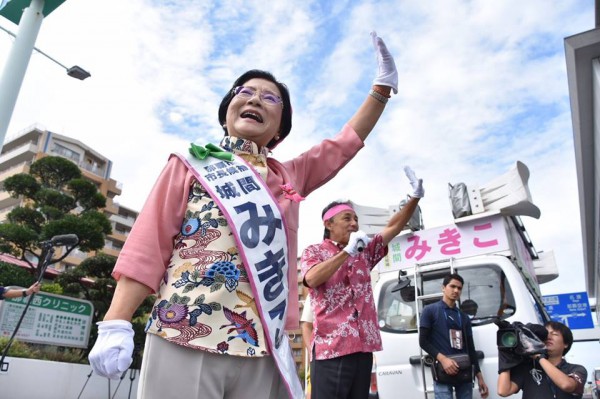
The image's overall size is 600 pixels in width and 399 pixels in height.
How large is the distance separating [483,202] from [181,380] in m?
3.98

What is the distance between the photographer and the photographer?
2.99m

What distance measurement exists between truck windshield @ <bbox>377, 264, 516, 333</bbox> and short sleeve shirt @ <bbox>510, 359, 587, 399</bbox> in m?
0.55

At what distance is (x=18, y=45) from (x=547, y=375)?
22.5 ft

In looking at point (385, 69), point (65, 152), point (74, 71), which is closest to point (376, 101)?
point (385, 69)

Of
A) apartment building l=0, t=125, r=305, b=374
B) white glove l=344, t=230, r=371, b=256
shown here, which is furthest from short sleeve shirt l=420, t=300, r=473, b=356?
apartment building l=0, t=125, r=305, b=374

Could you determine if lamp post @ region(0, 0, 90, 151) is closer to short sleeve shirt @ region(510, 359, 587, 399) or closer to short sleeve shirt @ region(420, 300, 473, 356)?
short sleeve shirt @ region(420, 300, 473, 356)

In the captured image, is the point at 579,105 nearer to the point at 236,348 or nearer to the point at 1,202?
the point at 236,348

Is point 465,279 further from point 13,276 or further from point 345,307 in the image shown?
point 13,276

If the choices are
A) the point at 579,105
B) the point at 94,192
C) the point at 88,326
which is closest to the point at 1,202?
the point at 94,192

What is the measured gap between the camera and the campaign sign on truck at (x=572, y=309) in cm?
1656

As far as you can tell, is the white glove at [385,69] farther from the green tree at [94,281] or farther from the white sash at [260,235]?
the green tree at [94,281]

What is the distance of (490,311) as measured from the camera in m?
3.86

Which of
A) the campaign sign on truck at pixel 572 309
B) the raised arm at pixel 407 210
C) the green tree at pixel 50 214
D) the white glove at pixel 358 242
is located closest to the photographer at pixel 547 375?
the raised arm at pixel 407 210

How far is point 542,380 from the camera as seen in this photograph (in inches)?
123
